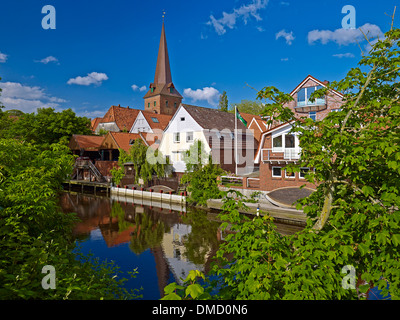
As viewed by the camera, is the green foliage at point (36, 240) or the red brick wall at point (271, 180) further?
the red brick wall at point (271, 180)

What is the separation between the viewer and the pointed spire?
3342 inches

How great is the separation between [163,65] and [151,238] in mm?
75472

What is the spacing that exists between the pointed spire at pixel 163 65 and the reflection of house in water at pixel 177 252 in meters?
70.9

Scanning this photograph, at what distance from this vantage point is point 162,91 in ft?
268

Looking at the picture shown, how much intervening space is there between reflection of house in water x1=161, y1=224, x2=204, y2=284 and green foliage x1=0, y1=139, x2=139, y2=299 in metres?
5.64

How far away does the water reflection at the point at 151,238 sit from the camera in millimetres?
13648

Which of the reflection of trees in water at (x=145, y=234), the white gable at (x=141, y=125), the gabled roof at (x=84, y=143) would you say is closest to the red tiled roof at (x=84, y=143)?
the gabled roof at (x=84, y=143)

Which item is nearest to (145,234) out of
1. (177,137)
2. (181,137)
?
(181,137)

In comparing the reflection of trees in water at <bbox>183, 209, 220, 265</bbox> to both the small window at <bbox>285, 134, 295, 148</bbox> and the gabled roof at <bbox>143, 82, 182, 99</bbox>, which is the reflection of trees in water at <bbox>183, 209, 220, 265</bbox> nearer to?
the small window at <bbox>285, 134, 295, 148</bbox>

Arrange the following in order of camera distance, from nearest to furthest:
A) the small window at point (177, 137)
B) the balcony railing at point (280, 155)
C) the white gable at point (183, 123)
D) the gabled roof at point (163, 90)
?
the balcony railing at point (280, 155) < the white gable at point (183, 123) < the small window at point (177, 137) < the gabled roof at point (163, 90)

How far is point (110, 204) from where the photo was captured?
105 ft

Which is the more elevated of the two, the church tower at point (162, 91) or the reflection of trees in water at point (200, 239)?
the church tower at point (162, 91)

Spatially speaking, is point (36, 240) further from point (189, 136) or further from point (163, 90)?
point (163, 90)

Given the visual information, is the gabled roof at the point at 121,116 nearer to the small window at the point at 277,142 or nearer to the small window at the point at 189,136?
the small window at the point at 189,136
